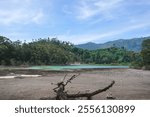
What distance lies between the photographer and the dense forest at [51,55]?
340 feet

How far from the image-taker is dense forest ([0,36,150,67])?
10356 centimetres

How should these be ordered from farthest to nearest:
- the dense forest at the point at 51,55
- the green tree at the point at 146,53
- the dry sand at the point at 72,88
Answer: the dense forest at the point at 51,55, the green tree at the point at 146,53, the dry sand at the point at 72,88

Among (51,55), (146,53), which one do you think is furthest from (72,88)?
(51,55)

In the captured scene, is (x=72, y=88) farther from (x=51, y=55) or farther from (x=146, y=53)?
(x=51, y=55)

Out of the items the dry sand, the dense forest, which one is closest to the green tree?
the dense forest

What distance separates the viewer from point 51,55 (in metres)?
127

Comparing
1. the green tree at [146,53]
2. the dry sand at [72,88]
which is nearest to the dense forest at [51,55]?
the green tree at [146,53]

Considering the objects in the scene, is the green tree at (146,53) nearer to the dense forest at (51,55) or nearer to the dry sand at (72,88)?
the dense forest at (51,55)

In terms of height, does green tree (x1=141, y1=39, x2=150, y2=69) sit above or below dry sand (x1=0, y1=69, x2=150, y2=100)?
above

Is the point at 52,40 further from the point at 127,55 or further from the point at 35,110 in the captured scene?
the point at 35,110

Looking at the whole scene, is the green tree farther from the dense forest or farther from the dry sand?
the dry sand

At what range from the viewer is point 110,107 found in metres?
9.98

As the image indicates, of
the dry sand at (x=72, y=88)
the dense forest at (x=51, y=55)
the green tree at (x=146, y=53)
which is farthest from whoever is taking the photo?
the dense forest at (x=51, y=55)

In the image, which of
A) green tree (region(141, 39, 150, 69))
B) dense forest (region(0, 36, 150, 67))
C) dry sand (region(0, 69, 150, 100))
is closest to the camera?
dry sand (region(0, 69, 150, 100))
